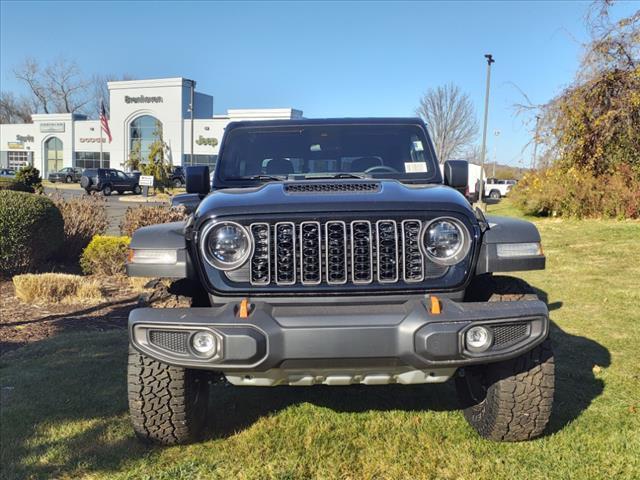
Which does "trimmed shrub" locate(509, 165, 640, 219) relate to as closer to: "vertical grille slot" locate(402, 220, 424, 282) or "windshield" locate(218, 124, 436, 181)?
"windshield" locate(218, 124, 436, 181)

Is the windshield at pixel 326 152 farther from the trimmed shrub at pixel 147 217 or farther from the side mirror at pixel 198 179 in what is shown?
the trimmed shrub at pixel 147 217

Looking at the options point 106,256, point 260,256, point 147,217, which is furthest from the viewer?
point 147,217

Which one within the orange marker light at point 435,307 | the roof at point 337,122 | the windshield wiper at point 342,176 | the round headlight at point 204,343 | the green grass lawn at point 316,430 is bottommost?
the green grass lawn at point 316,430

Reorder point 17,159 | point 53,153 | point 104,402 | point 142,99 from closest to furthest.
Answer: point 104,402 → point 142,99 → point 53,153 → point 17,159

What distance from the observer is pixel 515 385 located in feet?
9.62

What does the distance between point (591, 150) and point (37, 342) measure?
50.8 ft

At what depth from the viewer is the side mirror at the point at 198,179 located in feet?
12.6

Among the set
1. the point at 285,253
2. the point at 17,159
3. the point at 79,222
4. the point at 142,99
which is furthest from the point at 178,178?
the point at 285,253

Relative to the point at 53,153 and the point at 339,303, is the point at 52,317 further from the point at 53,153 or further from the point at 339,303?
the point at 53,153

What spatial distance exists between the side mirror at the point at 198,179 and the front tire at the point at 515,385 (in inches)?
74.7

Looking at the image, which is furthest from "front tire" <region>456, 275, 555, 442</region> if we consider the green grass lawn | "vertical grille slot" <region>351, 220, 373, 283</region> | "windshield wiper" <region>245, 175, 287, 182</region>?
"windshield wiper" <region>245, 175, 287, 182</region>

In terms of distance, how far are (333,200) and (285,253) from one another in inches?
13.8

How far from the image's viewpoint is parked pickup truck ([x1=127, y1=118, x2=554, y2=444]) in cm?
249

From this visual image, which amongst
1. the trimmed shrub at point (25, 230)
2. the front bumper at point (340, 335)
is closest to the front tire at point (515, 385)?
the front bumper at point (340, 335)
